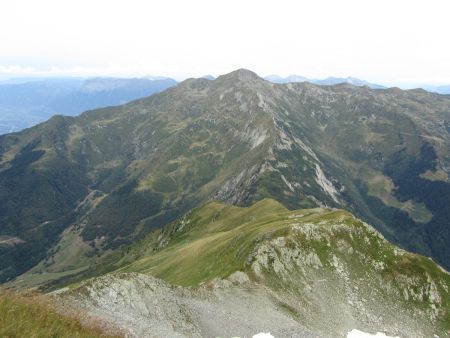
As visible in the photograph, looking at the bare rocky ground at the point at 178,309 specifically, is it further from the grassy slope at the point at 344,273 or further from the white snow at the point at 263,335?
the grassy slope at the point at 344,273

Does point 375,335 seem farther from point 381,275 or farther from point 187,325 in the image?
point 187,325

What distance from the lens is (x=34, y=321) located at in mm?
14422

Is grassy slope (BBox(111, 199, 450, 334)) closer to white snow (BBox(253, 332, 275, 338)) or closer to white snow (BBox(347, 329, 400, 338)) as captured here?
white snow (BBox(347, 329, 400, 338))

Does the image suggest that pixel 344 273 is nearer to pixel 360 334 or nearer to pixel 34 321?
pixel 360 334

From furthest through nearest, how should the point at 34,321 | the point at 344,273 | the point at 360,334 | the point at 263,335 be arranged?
the point at 344,273 < the point at 360,334 < the point at 263,335 < the point at 34,321

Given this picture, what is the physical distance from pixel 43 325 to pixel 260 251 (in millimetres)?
60560

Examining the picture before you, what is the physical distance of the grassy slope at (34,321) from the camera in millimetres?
13375

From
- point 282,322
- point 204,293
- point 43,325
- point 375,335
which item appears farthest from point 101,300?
point 375,335

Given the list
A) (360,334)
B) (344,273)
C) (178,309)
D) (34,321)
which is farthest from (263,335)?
(34,321)

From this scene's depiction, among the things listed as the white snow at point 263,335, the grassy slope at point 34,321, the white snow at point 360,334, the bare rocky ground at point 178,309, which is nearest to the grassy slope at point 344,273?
the white snow at point 360,334

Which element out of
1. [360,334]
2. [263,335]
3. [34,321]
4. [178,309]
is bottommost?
[360,334]

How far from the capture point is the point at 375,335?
204 feet

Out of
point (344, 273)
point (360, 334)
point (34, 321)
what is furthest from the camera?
point (344, 273)

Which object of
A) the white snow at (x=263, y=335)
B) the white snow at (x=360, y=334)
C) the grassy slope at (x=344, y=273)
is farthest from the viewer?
the grassy slope at (x=344, y=273)
